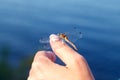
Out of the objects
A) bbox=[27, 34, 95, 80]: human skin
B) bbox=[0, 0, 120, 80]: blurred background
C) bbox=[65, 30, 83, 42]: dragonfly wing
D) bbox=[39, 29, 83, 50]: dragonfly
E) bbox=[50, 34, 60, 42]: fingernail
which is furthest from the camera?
bbox=[0, 0, 120, 80]: blurred background

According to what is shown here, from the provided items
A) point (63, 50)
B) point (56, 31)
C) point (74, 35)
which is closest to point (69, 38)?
point (74, 35)

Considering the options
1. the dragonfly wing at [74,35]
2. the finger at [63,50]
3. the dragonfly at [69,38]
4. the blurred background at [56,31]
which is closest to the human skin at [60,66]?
the finger at [63,50]

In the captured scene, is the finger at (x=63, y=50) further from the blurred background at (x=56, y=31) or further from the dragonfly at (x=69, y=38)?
the blurred background at (x=56, y=31)

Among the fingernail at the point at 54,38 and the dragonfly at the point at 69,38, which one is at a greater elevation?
the fingernail at the point at 54,38

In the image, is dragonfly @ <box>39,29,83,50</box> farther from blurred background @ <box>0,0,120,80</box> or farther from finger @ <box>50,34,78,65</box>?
blurred background @ <box>0,0,120,80</box>

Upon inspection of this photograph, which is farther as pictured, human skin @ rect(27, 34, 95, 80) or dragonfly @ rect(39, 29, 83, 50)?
dragonfly @ rect(39, 29, 83, 50)

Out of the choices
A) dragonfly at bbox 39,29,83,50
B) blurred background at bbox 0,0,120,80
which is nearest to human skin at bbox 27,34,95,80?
dragonfly at bbox 39,29,83,50
